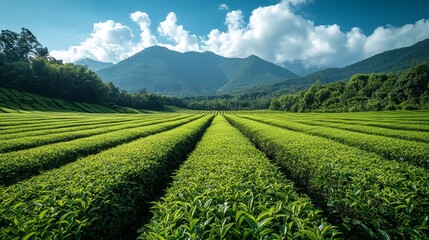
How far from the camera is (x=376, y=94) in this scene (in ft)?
249

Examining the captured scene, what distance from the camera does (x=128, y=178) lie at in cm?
683

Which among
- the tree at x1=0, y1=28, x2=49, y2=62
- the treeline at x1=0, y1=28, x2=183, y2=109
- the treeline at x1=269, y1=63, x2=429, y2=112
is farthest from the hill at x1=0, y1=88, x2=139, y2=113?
the treeline at x1=269, y1=63, x2=429, y2=112

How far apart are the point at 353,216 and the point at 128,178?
6.78 m

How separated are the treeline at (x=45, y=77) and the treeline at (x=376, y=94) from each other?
98.3 meters

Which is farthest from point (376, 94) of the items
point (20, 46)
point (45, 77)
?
point (20, 46)

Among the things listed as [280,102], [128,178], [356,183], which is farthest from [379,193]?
[280,102]

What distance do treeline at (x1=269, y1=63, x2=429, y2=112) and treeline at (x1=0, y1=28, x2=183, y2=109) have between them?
98.3 metres

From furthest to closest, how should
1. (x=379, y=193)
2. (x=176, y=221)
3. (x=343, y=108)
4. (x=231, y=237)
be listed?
(x=343, y=108) → (x=379, y=193) → (x=176, y=221) → (x=231, y=237)

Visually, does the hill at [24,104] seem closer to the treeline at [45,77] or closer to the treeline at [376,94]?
the treeline at [45,77]

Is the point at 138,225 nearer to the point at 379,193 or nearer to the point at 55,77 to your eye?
the point at 379,193

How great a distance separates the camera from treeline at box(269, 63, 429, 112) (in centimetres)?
6412

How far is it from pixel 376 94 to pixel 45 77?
124406 mm

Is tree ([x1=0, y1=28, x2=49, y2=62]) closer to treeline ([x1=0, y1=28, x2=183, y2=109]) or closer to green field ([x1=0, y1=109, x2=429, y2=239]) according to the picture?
treeline ([x1=0, y1=28, x2=183, y2=109])

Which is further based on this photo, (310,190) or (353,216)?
(310,190)
